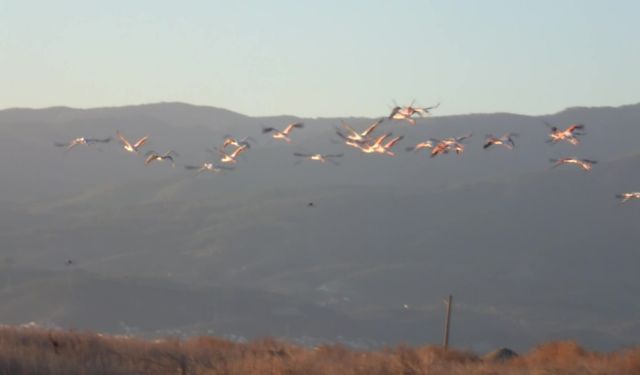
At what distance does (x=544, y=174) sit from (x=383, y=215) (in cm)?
2260

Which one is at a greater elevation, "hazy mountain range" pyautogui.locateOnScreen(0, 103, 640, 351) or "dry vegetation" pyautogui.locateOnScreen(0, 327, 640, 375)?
"hazy mountain range" pyautogui.locateOnScreen(0, 103, 640, 351)

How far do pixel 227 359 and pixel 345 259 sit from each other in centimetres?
11844

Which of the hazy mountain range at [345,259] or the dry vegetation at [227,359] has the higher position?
the hazy mountain range at [345,259]

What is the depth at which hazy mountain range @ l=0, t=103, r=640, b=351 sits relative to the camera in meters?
114

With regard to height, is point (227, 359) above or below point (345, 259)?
below

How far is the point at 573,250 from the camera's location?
14425 cm

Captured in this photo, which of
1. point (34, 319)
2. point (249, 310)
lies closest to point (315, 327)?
point (249, 310)

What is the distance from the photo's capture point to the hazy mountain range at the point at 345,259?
373 feet

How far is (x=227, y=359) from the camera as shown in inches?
1067

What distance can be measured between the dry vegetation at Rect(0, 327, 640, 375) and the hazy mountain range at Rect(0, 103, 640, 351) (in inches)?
2804

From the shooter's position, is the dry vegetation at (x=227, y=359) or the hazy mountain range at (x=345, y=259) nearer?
the dry vegetation at (x=227, y=359)

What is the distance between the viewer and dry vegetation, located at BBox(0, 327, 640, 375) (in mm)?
24703

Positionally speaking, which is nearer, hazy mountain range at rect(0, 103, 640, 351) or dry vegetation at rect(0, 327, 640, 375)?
dry vegetation at rect(0, 327, 640, 375)

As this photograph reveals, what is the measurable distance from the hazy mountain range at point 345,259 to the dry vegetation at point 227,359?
7123 cm
